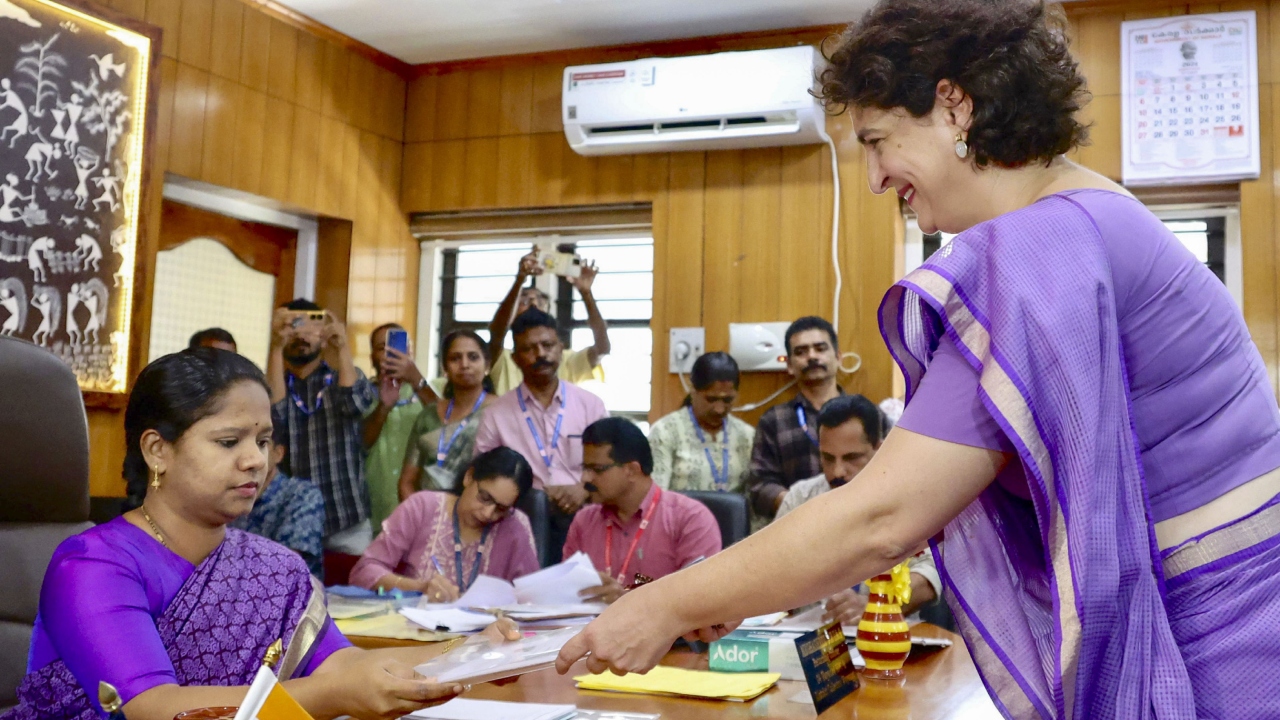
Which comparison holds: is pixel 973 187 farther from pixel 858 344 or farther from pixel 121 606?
pixel 858 344

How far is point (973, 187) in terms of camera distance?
3.59ft

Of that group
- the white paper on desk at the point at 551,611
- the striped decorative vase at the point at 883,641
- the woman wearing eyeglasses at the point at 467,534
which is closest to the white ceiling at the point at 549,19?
the woman wearing eyeglasses at the point at 467,534

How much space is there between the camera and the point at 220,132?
4.71 meters

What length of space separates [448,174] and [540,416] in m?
1.90

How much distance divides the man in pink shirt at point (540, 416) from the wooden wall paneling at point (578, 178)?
1306mm

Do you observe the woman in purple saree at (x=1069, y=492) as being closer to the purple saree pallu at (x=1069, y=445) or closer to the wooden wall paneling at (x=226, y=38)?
the purple saree pallu at (x=1069, y=445)

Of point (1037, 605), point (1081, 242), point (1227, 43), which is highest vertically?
point (1227, 43)

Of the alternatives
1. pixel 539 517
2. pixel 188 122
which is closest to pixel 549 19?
pixel 188 122

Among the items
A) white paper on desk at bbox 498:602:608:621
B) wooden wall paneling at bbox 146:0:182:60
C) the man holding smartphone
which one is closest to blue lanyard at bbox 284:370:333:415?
the man holding smartphone

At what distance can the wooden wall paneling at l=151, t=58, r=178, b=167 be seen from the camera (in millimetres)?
4438

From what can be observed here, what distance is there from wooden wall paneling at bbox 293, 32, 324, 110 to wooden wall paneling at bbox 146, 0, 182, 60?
0.64 m

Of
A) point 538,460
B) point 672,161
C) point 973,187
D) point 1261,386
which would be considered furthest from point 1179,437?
point 672,161

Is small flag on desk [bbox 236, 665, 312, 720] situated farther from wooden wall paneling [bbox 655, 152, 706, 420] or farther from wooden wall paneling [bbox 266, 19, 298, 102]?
wooden wall paneling [bbox 266, 19, 298, 102]

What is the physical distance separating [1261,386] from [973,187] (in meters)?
0.31
